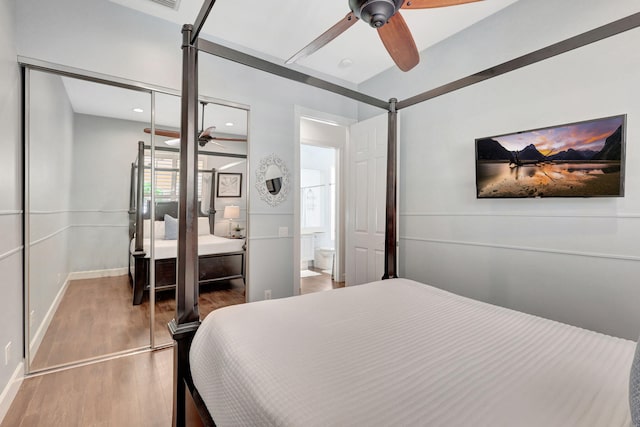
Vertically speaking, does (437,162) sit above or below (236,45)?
below

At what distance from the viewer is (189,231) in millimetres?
1414

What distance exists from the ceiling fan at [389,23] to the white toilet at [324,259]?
161 inches

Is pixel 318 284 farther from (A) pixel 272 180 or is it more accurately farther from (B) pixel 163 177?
(B) pixel 163 177

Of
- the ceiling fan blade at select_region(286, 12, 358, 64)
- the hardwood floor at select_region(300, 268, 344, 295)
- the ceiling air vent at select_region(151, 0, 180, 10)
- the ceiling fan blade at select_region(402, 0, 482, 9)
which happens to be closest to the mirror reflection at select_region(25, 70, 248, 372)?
the ceiling air vent at select_region(151, 0, 180, 10)

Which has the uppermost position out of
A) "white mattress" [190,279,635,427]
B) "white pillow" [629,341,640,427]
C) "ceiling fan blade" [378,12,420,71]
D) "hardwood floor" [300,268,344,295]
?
"ceiling fan blade" [378,12,420,71]

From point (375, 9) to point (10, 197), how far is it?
2343 millimetres

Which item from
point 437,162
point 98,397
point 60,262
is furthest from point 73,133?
point 437,162

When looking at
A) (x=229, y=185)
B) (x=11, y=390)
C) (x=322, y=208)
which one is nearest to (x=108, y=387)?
(x=11, y=390)

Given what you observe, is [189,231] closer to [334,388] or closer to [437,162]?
[334,388]

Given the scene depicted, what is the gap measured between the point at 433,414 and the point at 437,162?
2.59m

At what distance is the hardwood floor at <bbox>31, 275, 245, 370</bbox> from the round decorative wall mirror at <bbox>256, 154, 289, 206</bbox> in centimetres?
130

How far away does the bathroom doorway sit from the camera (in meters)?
4.65

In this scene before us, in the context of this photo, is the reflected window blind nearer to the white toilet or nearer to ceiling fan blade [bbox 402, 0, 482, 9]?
ceiling fan blade [bbox 402, 0, 482, 9]

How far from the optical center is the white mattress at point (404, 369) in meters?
0.74
